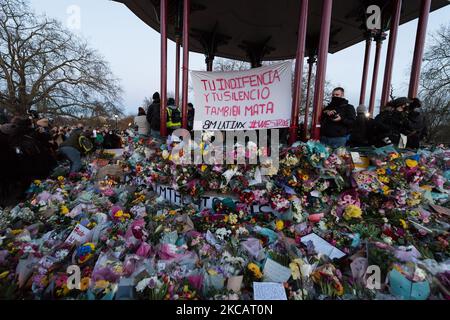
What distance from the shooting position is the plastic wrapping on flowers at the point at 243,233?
1.90m

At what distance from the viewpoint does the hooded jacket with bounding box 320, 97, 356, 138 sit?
334 centimetres

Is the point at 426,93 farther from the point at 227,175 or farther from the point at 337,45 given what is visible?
the point at 227,175

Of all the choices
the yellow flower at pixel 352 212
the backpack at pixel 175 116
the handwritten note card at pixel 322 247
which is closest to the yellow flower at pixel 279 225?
the handwritten note card at pixel 322 247

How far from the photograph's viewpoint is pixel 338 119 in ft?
11.0

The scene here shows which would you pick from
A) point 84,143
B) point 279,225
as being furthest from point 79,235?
point 84,143

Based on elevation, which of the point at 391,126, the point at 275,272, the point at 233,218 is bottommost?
the point at 275,272

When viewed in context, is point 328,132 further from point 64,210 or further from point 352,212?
point 64,210

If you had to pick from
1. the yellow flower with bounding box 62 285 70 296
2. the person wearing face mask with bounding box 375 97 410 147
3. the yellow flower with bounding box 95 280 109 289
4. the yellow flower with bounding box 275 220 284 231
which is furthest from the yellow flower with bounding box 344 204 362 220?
the yellow flower with bounding box 62 285 70 296

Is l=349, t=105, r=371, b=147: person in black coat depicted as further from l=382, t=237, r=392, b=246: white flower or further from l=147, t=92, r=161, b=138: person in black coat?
l=147, t=92, r=161, b=138: person in black coat

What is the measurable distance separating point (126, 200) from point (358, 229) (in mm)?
3402

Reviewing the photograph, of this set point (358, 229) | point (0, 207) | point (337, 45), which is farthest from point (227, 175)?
point (337, 45)

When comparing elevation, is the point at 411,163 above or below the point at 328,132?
below

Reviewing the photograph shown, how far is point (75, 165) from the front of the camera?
5.21 meters

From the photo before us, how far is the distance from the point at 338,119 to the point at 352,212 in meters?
1.47
